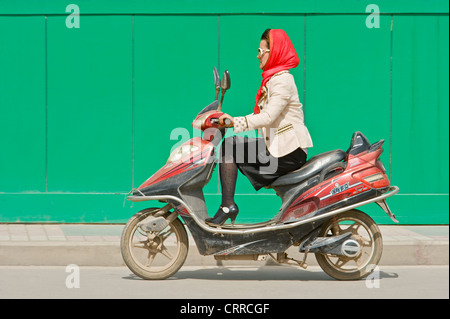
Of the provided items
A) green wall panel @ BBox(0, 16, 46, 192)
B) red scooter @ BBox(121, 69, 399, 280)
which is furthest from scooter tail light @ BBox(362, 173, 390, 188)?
green wall panel @ BBox(0, 16, 46, 192)

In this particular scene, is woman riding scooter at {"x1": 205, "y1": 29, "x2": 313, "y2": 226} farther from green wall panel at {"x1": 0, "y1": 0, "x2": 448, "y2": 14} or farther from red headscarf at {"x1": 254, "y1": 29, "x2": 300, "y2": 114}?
green wall panel at {"x1": 0, "y1": 0, "x2": 448, "y2": 14}

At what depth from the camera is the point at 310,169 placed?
7188mm

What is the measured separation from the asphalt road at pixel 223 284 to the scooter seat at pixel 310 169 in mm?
838

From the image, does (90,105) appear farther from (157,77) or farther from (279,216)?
(279,216)

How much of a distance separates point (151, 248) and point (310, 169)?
1442mm

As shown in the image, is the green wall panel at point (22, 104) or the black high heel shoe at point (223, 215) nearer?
the black high heel shoe at point (223, 215)

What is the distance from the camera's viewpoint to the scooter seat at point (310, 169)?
718 centimetres

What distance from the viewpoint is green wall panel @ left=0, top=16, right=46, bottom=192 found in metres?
10.1

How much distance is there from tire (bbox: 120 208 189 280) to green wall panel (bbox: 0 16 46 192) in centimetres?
317

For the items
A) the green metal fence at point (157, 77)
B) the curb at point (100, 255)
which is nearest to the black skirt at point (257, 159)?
the curb at point (100, 255)

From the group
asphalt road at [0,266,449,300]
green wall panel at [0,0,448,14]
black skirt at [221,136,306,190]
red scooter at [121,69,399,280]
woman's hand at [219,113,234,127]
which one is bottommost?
asphalt road at [0,266,449,300]

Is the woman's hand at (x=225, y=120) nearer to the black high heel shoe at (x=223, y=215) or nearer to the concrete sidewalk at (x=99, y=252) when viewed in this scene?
the black high heel shoe at (x=223, y=215)

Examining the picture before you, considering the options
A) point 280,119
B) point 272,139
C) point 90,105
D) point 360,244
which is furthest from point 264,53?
point 90,105

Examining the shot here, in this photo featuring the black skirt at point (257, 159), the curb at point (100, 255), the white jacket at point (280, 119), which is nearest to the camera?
the white jacket at point (280, 119)
